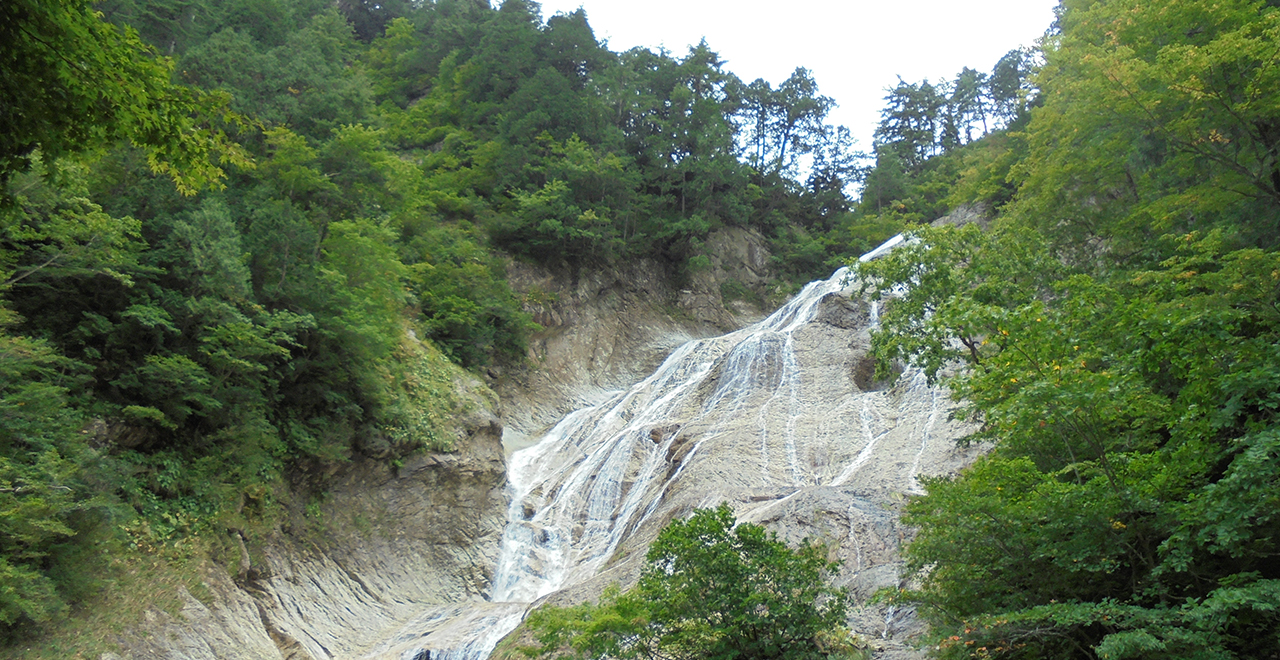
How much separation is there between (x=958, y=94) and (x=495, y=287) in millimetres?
32765

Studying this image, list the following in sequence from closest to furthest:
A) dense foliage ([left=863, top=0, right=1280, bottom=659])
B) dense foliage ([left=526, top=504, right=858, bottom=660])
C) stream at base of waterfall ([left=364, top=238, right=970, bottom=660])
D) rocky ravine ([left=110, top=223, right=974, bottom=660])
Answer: dense foliage ([left=863, top=0, right=1280, bottom=659]) → dense foliage ([left=526, top=504, right=858, bottom=660]) → rocky ravine ([left=110, top=223, right=974, bottom=660]) → stream at base of waterfall ([left=364, top=238, right=970, bottom=660])

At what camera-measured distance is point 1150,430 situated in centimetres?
727

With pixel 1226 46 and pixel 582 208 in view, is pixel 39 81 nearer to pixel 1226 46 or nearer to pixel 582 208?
pixel 1226 46

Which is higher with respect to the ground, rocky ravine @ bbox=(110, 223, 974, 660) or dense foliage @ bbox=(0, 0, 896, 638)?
dense foliage @ bbox=(0, 0, 896, 638)

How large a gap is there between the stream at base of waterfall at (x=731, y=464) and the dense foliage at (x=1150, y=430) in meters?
2.85

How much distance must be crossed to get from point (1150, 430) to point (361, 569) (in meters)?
14.3

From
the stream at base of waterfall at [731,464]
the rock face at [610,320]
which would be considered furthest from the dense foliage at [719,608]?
the rock face at [610,320]

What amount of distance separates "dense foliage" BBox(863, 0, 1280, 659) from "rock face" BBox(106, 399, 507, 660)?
10.3 m

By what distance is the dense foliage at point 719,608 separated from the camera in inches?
309

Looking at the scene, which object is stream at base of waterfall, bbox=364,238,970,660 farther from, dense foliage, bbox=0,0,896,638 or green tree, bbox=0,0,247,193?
green tree, bbox=0,0,247,193

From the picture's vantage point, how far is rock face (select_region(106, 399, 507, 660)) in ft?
38.5

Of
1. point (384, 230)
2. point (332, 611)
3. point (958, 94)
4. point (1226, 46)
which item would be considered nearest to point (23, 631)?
point (332, 611)

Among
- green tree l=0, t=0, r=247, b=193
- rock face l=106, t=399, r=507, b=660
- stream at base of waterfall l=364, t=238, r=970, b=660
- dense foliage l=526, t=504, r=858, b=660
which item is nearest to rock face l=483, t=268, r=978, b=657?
stream at base of waterfall l=364, t=238, r=970, b=660

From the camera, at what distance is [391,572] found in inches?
634
